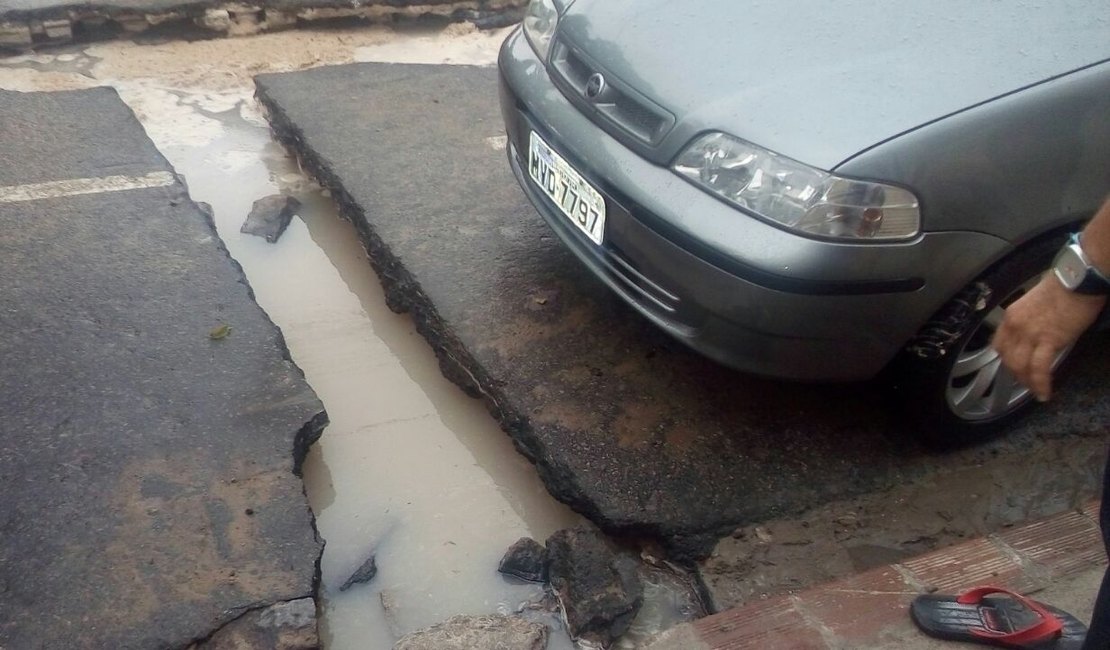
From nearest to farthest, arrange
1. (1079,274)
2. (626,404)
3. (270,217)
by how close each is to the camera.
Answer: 1. (1079,274)
2. (626,404)
3. (270,217)

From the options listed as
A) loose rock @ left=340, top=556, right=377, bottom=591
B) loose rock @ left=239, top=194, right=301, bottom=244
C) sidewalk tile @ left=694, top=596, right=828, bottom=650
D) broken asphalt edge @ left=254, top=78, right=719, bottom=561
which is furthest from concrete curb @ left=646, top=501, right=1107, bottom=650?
loose rock @ left=239, top=194, right=301, bottom=244

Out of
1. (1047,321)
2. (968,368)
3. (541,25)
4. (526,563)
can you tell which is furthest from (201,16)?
(1047,321)

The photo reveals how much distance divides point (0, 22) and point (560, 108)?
11.4 ft

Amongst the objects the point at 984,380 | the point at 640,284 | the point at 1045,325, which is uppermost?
the point at 1045,325

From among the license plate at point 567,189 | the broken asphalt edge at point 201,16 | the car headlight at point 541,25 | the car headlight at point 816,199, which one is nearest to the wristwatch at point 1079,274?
the car headlight at point 816,199

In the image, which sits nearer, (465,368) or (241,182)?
(465,368)

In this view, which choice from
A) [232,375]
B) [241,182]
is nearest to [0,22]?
[241,182]

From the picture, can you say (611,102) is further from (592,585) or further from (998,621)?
(998,621)

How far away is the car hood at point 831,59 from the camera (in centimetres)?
235

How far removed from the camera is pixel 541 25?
3.16 metres

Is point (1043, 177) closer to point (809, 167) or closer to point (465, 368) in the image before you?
point (809, 167)

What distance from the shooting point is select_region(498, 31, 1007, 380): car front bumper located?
231 cm

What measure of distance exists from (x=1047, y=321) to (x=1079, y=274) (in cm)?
9

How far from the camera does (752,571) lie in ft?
8.29
